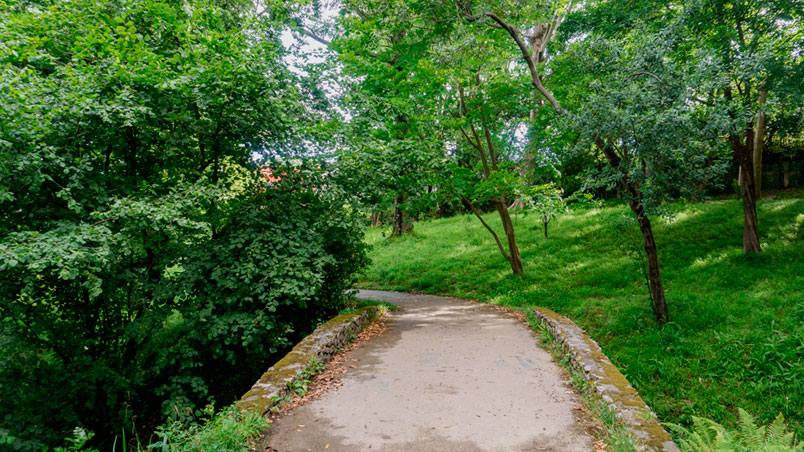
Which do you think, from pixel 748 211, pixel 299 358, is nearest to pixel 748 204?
pixel 748 211

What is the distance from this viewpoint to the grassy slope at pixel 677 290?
20.9 feet

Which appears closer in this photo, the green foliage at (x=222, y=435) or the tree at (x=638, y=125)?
the green foliage at (x=222, y=435)

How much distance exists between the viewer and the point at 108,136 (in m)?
6.16

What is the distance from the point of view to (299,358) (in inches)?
218

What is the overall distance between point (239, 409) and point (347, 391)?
139 centimetres

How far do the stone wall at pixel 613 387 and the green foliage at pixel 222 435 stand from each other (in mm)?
3498

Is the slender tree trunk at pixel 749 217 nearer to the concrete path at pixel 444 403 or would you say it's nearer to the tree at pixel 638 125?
the tree at pixel 638 125

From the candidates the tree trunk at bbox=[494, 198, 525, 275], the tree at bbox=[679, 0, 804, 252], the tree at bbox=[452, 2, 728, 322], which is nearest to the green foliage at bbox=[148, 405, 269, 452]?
→ the tree at bbox=[452, 2, 728, 322]

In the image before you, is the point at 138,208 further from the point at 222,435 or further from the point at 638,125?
the point at 638,125

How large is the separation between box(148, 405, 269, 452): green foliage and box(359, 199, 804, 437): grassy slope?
6.09m

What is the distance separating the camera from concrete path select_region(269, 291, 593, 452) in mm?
3762

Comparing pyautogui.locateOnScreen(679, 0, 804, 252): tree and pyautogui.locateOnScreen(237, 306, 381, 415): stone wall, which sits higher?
pyautogui.locateOnScreen(679, 0, 804, 252): tree

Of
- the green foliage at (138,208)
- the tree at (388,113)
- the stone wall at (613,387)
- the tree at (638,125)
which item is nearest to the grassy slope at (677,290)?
the tree at (638,125)

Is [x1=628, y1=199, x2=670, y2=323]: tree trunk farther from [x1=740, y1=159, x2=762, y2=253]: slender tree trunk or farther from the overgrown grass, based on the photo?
[x1=740, y1=159, x2=762, y2=253]: slender tree trunk
